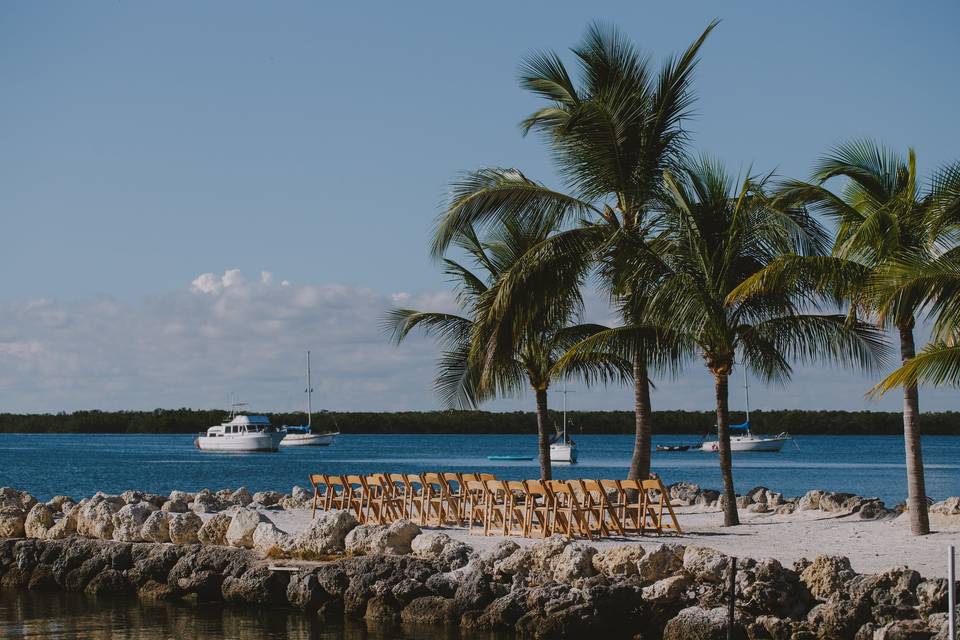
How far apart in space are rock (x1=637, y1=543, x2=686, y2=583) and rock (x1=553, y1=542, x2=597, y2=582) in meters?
0.63

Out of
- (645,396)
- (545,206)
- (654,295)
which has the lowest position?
(645,396)

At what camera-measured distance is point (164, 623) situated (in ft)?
48.7

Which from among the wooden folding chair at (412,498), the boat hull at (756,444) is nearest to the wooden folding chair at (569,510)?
the wooden folding chair at (412,498)

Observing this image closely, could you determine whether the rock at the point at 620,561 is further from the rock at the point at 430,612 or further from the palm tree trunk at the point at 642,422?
the palm tree trunk at the point at 642,422

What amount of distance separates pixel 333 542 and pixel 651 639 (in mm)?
5390

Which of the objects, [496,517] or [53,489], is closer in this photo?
[496,517]

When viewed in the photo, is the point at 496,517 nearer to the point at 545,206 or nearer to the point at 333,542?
the point at 333,542

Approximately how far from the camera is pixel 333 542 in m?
16.4

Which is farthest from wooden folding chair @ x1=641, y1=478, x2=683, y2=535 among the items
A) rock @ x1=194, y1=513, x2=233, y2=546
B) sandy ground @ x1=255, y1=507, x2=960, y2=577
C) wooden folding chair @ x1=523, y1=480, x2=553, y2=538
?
rock @ x1=194, y1=513, x2=233, y2=546

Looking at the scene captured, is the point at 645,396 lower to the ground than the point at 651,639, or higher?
higher

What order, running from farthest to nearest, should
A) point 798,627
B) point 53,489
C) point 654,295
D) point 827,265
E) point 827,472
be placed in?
point 827,472 → point 53,489 → point 654,295 → point 827,265 → point 798,627

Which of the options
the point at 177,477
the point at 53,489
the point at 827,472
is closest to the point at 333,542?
the point at 53,489

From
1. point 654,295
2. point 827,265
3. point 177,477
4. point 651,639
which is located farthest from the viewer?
point 177,477

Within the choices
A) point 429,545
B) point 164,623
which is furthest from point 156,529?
point 429,545
